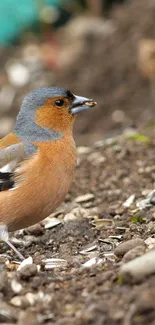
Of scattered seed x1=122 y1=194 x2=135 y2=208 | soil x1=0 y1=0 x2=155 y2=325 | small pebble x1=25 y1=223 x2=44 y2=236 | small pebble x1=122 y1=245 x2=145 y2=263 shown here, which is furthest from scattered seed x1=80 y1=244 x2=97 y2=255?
small pebble x1=122 y1=245 x2=145 y2=263

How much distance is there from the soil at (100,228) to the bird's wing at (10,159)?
55 centimetres

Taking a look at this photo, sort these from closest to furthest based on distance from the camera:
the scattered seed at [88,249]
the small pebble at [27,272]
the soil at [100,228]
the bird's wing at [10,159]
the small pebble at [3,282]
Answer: the soil at [100,228], the small pebble at [3,282], the small pebble at [27,272], the scattered seed at [88,249], the bird's wing at [10,159]

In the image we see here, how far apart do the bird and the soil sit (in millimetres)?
344

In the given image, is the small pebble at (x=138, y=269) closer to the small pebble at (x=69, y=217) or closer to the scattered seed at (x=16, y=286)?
the scattered seed at (x=16, y=286)

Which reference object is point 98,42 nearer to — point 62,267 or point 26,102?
point 26,102

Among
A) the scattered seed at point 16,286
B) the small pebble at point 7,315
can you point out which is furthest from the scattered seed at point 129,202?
the small pebble at point 7,315

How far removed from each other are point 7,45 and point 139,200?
756 centimetres

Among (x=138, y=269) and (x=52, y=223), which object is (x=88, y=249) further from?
(x=138, y=269)

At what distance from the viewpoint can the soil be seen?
3.93 meters

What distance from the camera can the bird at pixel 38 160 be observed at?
549 centimetres

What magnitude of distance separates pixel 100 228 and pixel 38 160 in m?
0.86

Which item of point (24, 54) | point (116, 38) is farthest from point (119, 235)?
point (24, 54)

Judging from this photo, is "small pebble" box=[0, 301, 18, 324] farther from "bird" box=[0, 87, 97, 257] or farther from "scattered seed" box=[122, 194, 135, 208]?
"scattered seed" box=[122, 194, 135, 208]

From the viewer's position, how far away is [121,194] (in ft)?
22.2
